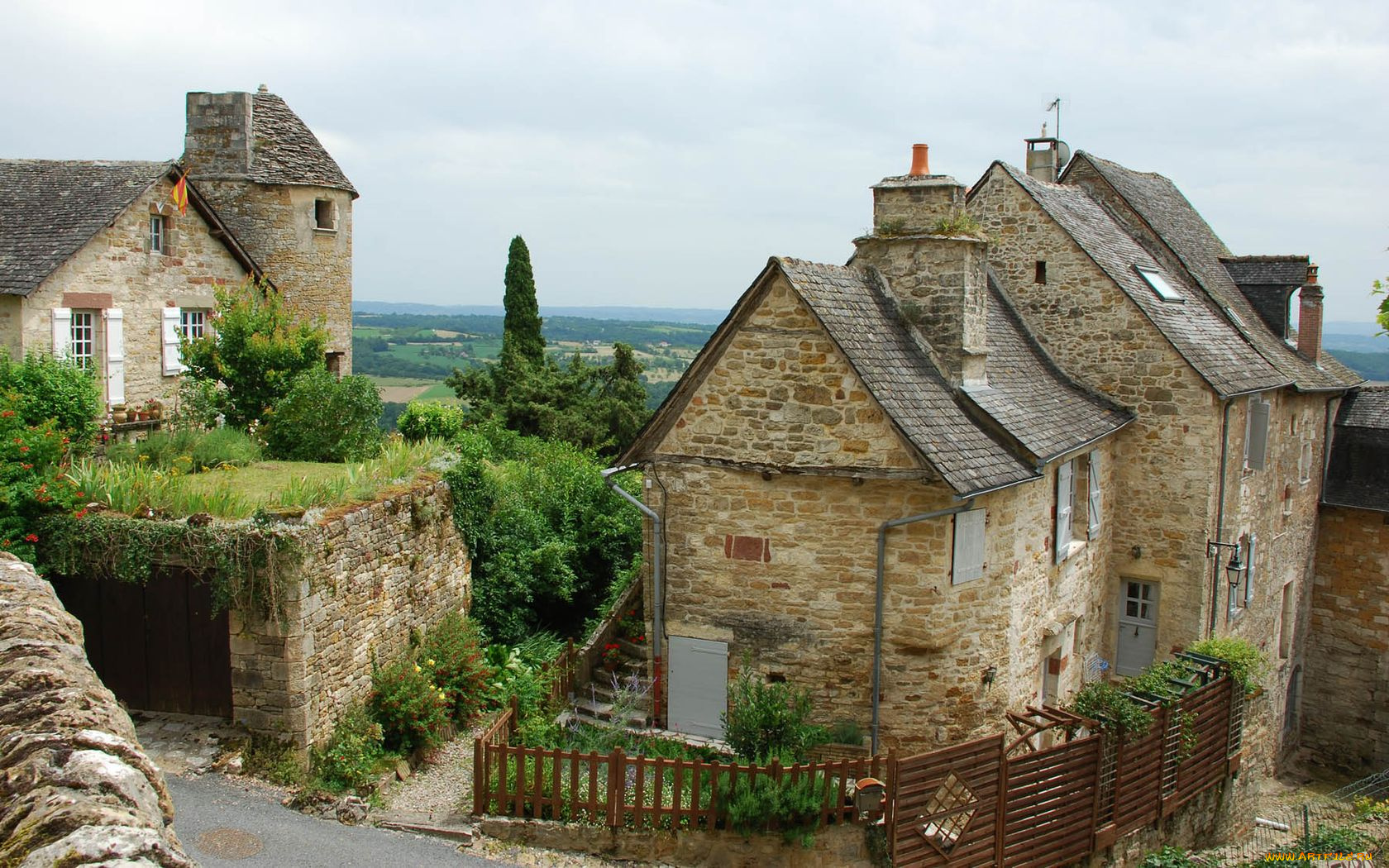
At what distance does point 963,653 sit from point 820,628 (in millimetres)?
1695

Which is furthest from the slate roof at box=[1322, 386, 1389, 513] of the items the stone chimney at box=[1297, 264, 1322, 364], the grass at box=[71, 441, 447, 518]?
the grass at box=[71, 441, 447, 518]

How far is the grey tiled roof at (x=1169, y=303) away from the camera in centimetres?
1708

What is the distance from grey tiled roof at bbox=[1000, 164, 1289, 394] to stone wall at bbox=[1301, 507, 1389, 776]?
5.73 m

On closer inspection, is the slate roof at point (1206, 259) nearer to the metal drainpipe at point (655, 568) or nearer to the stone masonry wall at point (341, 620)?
the metal drainpipe at point (655, 568)

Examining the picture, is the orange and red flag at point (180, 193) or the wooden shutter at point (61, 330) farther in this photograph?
the orange and red flag at point (180, 193)

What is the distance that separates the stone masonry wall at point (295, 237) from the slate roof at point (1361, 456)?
21163mm

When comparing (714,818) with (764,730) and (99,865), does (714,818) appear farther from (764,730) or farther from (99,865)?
(99,865)

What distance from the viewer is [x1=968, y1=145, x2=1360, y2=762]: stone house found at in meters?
17.1

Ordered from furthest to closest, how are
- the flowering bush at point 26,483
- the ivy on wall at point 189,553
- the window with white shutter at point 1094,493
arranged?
the window with white shutter at point 1094,493 → the flowering bush at point 26,483 → the ivy on wall at point 189,553

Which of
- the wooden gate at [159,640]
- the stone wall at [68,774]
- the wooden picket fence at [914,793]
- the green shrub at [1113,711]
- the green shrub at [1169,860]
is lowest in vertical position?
the green shrub at [1169,860]

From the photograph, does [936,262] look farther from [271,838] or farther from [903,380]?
[271,838]

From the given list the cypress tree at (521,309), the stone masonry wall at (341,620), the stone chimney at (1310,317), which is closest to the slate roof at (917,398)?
the stone masonry wall at (341,620)

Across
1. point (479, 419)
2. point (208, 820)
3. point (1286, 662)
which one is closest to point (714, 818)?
point (208, 820)

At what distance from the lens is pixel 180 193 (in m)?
19.0
